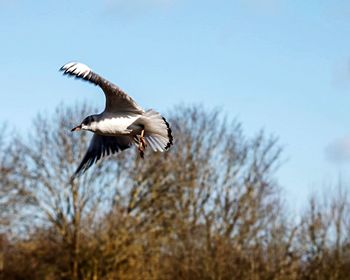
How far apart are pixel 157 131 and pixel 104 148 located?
7.29 ft

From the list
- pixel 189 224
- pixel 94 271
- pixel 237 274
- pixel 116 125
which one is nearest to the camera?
pixel 116 125

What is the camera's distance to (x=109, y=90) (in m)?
12.2

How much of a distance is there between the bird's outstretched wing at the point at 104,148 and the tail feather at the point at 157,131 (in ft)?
5.91

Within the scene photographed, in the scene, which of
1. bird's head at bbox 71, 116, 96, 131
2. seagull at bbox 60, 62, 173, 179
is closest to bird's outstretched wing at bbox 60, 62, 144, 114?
seagull at bbox 60, 62, 173, 179

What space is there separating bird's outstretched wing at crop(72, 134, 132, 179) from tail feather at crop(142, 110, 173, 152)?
1802mm

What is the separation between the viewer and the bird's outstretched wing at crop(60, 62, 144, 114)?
11625 mm

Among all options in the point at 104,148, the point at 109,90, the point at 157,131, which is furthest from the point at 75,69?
the point at 104,148

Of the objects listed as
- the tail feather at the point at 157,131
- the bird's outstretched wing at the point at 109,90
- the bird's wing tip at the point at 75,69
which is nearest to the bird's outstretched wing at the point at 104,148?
the tail feather at the point at 157,131

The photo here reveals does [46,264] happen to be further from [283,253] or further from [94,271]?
[283,253]

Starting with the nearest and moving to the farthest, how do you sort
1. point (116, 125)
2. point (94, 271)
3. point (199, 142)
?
point (116, 125) < point (94, 271) < point (199, 142)

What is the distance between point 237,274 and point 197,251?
1.40 meters

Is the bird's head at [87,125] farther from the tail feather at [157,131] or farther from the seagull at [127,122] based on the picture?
the tail feather at [157,131]

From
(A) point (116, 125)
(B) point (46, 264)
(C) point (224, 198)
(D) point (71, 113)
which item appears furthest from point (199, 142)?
(A) point (116, 125)

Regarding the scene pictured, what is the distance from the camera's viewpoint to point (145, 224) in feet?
93.2
